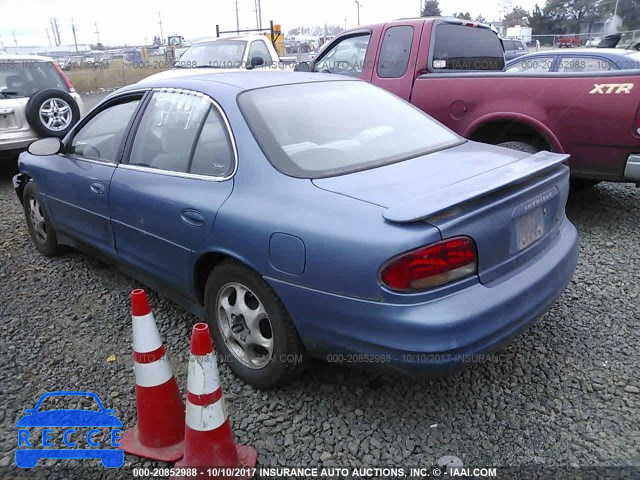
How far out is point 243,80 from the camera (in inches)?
122

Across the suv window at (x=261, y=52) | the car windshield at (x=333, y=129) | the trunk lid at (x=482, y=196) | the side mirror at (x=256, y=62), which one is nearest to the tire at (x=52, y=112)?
the side mirror at (x=256, y=62)

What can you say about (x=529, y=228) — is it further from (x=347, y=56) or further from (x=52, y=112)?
(x=52, y=112)

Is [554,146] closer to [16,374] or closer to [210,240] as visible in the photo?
[210,240]

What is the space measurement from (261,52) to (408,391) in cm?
892

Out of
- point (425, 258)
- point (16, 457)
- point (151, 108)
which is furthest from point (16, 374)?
point (425, 258)

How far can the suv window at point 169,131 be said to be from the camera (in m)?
2.99

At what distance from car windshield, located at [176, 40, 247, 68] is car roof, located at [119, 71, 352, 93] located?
6.65 metres

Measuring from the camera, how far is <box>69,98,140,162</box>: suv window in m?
Answer: 3.53

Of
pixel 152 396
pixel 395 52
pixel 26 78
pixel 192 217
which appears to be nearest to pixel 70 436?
pixel 152 396

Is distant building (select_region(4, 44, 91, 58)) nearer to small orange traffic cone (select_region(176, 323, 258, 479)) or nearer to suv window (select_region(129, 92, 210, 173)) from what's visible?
suv window (select_region(129, 92, 210, 173))

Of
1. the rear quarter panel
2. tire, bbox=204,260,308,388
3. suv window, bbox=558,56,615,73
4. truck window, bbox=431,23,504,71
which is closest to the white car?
truck window, bbox=431,23,504,71

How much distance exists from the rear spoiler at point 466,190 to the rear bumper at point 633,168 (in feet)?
6.40

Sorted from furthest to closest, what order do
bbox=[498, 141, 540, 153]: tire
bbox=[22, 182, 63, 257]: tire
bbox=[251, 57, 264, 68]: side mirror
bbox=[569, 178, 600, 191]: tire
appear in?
bbox=[251, 57, 264, 68]: side mirror < bbox=[569, 178, 600, 191]: tire < bbox=[498, 141, 540, 153]: tire < bbox=[22, 182, 63, 257]: tire

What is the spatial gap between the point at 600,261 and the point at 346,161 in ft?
8.29
